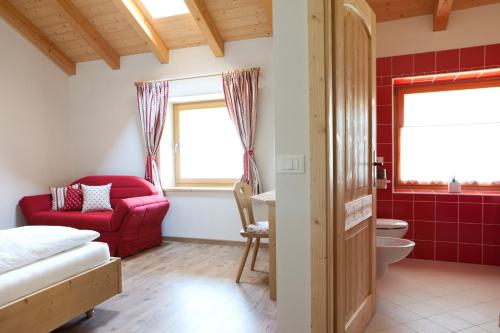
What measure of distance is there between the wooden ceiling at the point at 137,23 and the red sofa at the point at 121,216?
66.8 inches

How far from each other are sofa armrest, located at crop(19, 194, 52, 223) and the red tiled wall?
160 inches

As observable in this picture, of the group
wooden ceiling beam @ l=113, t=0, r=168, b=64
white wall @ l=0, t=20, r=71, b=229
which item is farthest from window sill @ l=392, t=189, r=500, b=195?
white wall @ l=0, t=20, r=71, b=229

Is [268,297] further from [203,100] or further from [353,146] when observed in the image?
[203,100]

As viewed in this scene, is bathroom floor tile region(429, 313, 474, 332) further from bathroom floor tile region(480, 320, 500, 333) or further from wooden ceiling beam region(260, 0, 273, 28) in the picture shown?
wooden ceiling beam region(260, 0, 273, 28)

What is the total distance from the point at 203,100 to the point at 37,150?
2.41m

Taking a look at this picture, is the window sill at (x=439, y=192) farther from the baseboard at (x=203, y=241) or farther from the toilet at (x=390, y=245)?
the baseboard at (x=203, y=241)

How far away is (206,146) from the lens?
4.43m

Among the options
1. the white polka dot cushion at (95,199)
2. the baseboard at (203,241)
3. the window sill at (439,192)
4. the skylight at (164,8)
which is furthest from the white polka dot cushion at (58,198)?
the window sill at (439,192)

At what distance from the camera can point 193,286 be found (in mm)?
2752

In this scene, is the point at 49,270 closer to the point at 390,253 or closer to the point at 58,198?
the point at 390,253

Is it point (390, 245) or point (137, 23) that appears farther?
point (137, 23)

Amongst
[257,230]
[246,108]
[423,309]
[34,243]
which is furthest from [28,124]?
[423,309]

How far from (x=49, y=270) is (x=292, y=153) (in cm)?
152

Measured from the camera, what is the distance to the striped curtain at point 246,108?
384 centimetres
